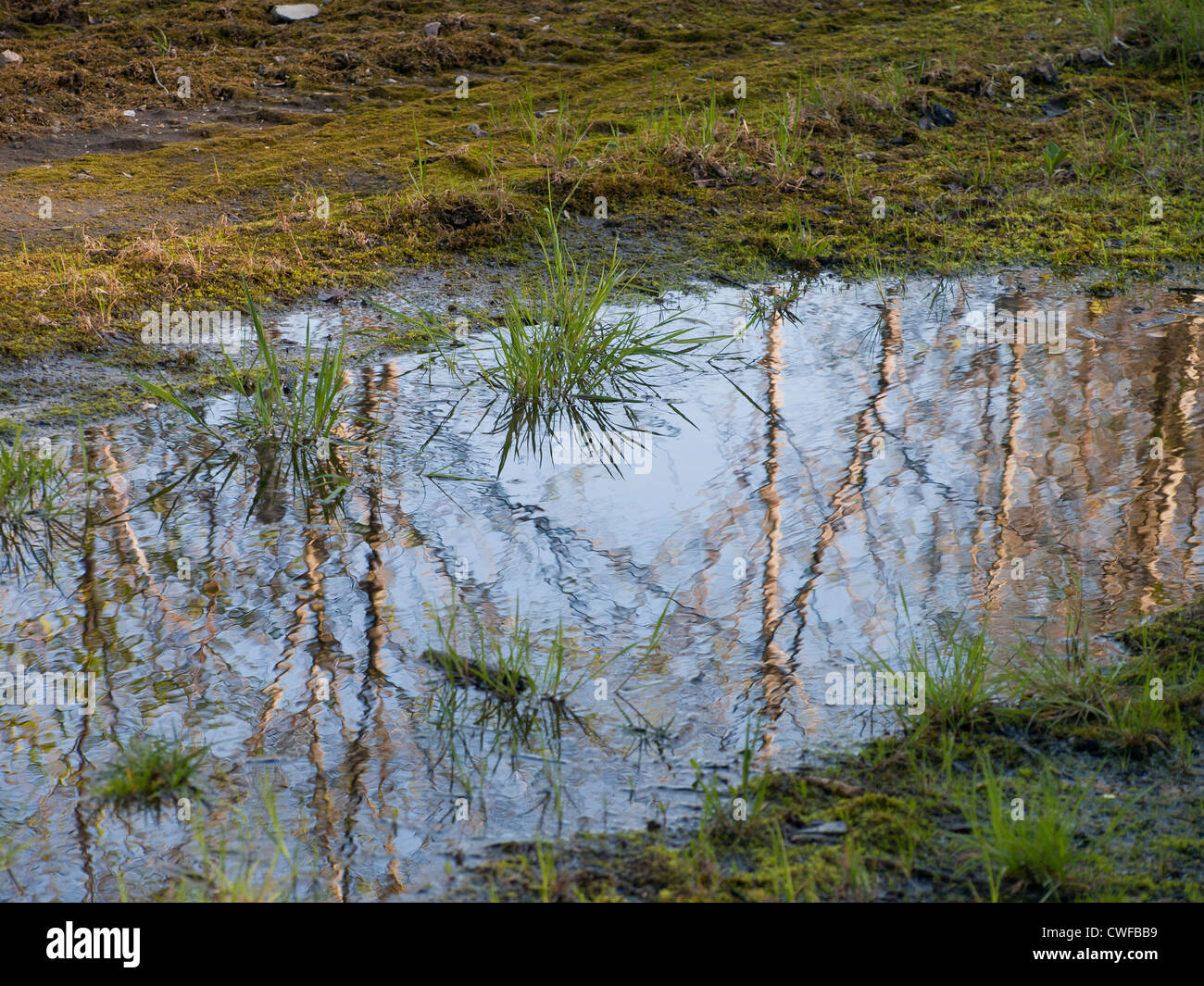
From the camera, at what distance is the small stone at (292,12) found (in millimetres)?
7750

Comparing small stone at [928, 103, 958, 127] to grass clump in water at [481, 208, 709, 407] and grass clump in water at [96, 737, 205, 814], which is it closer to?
grass clump in water at [481, 208, 709, 407]

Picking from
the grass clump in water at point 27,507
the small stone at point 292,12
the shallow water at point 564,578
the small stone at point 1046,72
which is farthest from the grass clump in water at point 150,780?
the small stone at point 292,12

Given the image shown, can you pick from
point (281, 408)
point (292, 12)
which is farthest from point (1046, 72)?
point (281, 408)

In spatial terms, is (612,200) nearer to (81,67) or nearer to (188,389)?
(188,389)

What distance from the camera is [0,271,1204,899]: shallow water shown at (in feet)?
6.70

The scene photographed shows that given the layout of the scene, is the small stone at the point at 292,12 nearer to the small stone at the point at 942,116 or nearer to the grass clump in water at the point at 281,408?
the small stone at the point at 942,116

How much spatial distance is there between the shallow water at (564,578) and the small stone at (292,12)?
4.70m

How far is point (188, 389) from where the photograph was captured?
3719mm

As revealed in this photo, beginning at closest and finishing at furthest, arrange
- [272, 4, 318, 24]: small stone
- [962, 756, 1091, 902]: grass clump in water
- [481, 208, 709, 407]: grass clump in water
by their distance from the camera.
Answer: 1. [962, 756, 1091, 902]: grass clump in water
2. [481, 208, 709, 407]: grass clump in water
3. [272, 4, 318, 24]: small stone

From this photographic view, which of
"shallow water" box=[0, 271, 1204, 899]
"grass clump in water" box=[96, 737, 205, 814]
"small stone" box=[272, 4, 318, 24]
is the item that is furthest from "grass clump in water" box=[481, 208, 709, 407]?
"small stone" box=[272, 4, 318, 24]

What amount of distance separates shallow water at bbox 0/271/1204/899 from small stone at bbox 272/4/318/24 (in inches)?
185

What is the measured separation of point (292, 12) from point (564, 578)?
653 centimetres

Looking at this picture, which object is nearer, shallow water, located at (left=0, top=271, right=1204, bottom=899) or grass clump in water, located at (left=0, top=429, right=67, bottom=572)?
shallow water, located at (left=0, top=271, right=1204, bottom=899)
